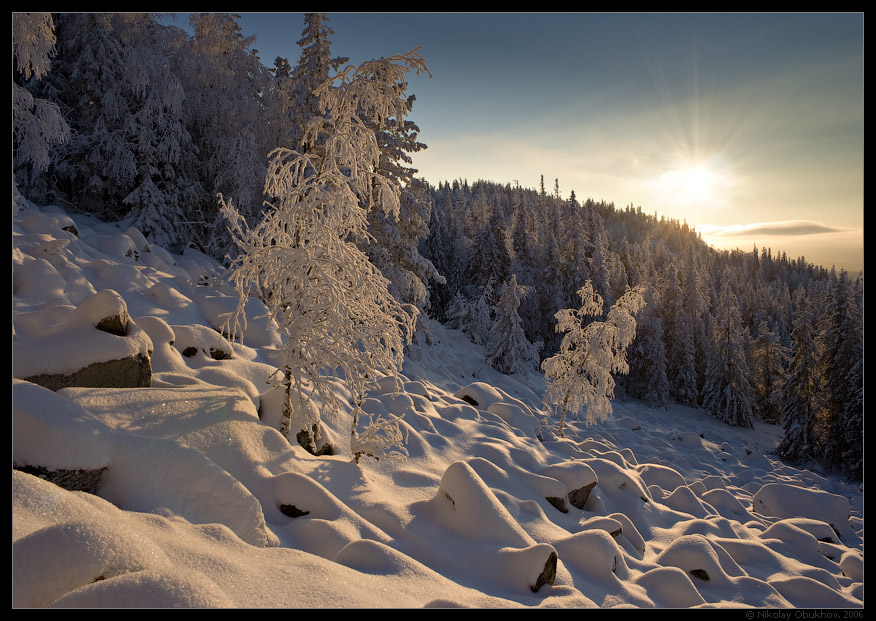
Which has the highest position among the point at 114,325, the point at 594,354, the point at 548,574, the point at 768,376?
the point at 114,325

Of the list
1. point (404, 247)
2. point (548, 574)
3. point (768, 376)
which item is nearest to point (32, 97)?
point (404, 247)

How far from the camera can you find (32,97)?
951cm

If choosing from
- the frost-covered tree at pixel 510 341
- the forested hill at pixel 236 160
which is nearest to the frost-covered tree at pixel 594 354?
the forested hill at pixel 236 160

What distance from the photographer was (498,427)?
10.1 meters

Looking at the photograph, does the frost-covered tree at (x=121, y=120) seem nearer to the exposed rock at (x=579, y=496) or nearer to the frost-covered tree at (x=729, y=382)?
the exposed rock at (x=579, y=496)

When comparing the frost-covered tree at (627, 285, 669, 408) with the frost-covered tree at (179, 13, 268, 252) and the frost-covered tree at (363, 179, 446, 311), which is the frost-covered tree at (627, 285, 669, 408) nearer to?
the frost-covered tree at (363, 179, 446, 311)

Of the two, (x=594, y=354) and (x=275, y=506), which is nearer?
(x=275, y=506)

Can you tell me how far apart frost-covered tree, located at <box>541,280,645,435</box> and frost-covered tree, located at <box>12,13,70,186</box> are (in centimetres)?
1347

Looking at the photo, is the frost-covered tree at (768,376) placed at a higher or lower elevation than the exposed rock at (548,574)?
lower

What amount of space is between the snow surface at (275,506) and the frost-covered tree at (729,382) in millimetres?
26331

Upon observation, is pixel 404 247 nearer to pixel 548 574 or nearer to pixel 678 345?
pixel 548 574

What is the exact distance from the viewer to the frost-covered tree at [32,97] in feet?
24.7

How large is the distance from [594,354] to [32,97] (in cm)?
1598
